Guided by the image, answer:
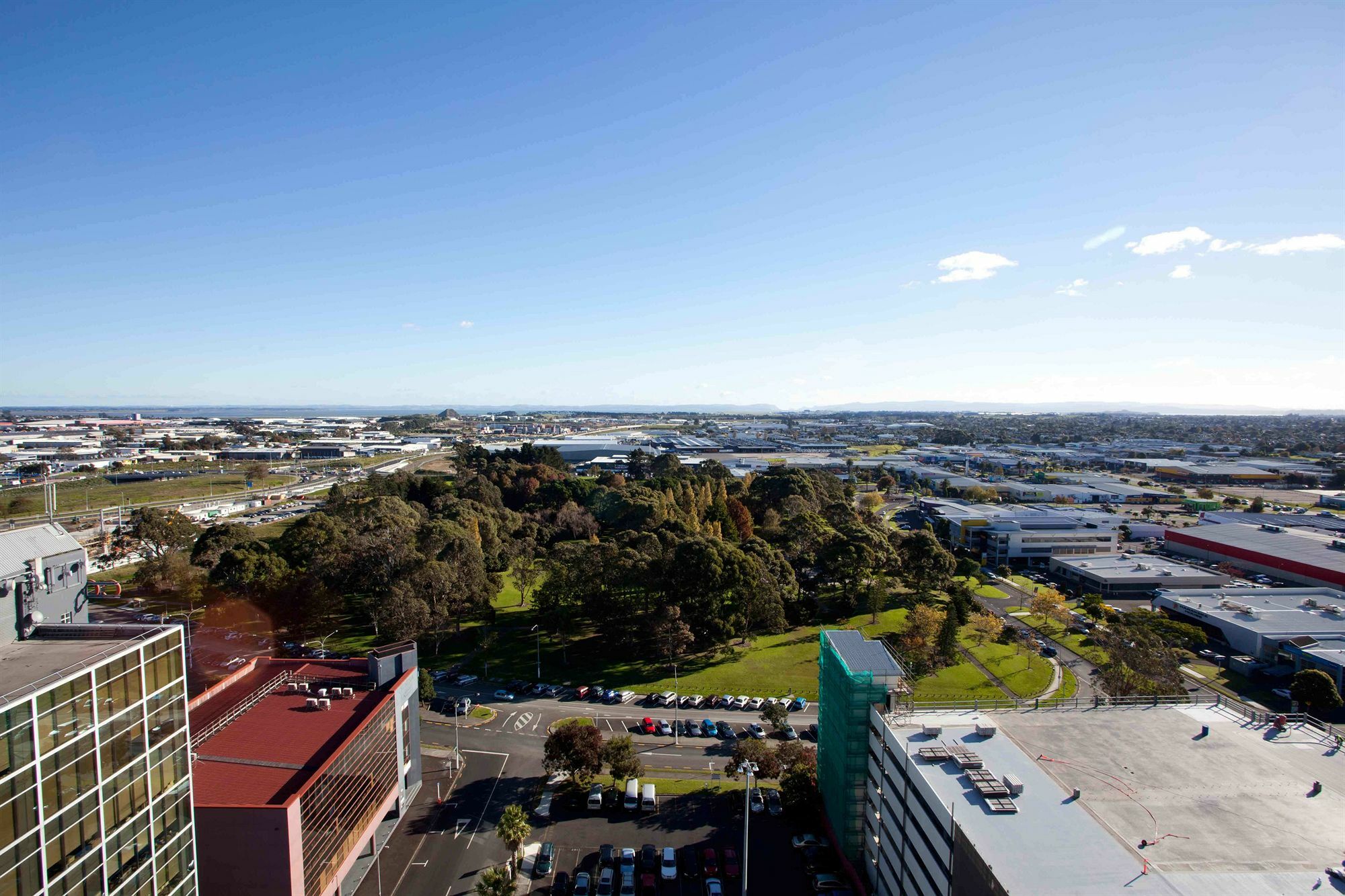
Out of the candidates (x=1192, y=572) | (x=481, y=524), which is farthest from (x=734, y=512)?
(x=1192, y=572)

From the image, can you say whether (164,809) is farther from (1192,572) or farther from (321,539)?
(1192,572)

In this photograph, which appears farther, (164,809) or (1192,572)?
(1192,572)

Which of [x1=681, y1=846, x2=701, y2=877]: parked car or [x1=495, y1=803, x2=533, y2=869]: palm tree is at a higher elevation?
[x1=495, y1=803, x2=533, y2=869]: palm tree

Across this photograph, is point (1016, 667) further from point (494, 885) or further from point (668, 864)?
point (494, 885)

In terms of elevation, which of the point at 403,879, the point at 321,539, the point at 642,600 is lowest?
the point at 403,879

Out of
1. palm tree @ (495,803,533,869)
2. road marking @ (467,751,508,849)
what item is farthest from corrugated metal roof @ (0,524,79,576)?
road marking @ (467,751,508,849)

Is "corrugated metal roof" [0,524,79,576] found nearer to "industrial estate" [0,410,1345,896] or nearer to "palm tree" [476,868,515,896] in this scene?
"industrial estate" [0,410,1345,896]

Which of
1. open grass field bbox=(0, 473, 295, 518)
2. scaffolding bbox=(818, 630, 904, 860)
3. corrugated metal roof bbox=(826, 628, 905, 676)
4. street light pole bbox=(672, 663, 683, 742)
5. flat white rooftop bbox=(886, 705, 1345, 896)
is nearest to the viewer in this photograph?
flat white rooftop bbox=(886, 705, 1345, 896)
